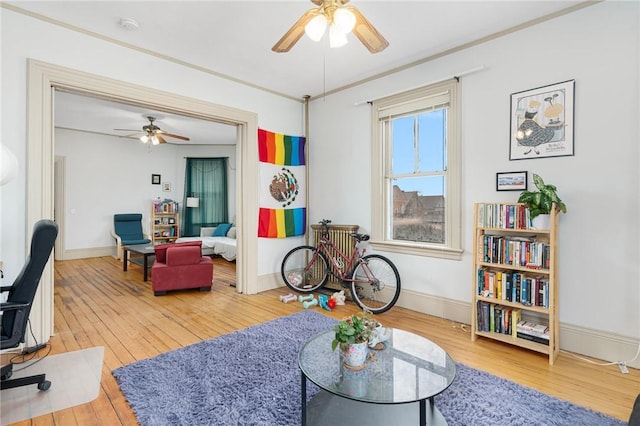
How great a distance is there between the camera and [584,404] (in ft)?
6.19

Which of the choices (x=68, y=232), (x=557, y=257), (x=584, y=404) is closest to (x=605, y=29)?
(x=557, y=257)

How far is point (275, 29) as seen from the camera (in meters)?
2.87

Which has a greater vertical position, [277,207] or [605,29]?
[605,29]

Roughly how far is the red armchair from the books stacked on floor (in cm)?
371

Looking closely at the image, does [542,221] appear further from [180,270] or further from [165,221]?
[165,221]

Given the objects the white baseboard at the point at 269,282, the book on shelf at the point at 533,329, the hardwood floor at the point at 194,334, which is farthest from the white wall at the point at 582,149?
the white baseboard at the point at 269,282

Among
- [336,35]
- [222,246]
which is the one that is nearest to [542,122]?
[336,35]

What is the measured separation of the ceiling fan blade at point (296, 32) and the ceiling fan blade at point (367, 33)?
26 centimetres

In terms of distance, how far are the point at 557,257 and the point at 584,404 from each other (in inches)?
42.5

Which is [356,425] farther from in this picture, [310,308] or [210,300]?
[210,300]

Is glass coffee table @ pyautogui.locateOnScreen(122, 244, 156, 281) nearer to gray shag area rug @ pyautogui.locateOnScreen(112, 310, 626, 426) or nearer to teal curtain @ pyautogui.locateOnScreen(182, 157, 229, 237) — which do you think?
teal curtain @ pyautogui.locateOnScreen(182, 157, 229, 237)

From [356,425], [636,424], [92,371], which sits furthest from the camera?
[92,371]

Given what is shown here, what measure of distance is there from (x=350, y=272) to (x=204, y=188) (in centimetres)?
570

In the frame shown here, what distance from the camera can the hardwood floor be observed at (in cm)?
194
